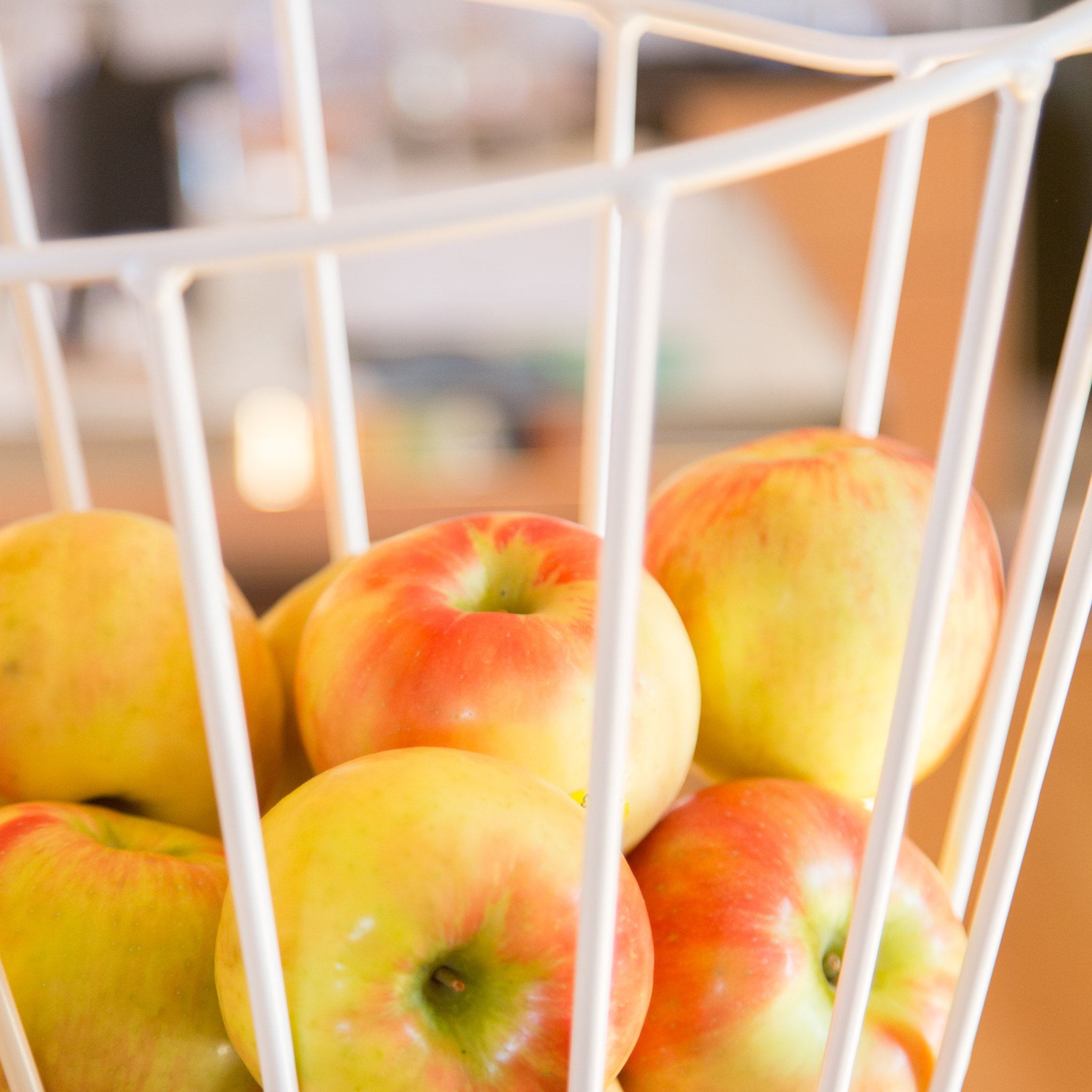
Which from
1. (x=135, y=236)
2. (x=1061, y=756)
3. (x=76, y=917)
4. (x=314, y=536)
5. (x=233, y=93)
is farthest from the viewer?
(x=233, y=93)

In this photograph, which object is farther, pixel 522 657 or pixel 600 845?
pixel 522 657

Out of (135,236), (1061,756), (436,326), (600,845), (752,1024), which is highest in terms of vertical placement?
(135,236)

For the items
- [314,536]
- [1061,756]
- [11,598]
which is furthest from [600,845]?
[314,536]

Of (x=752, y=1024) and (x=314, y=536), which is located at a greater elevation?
(x=752, y=1024)

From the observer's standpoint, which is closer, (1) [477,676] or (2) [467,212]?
(2) [467,212]

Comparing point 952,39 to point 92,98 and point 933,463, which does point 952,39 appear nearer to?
point 933,463

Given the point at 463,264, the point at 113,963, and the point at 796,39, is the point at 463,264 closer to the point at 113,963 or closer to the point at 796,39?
the point at 796,39

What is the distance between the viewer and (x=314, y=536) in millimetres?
1687

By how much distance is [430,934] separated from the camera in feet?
0.85

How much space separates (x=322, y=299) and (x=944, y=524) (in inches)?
11.1

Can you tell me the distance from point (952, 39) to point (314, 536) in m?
1.41

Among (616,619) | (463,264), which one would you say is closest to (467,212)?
(616,619)

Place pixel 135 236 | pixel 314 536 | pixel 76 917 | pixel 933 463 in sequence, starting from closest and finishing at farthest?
pixel 135 236
pixel 76 917
pixel 933 463
pixel 314 536

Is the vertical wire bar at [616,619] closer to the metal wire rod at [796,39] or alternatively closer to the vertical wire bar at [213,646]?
the vertical wire bar at [213,646]
